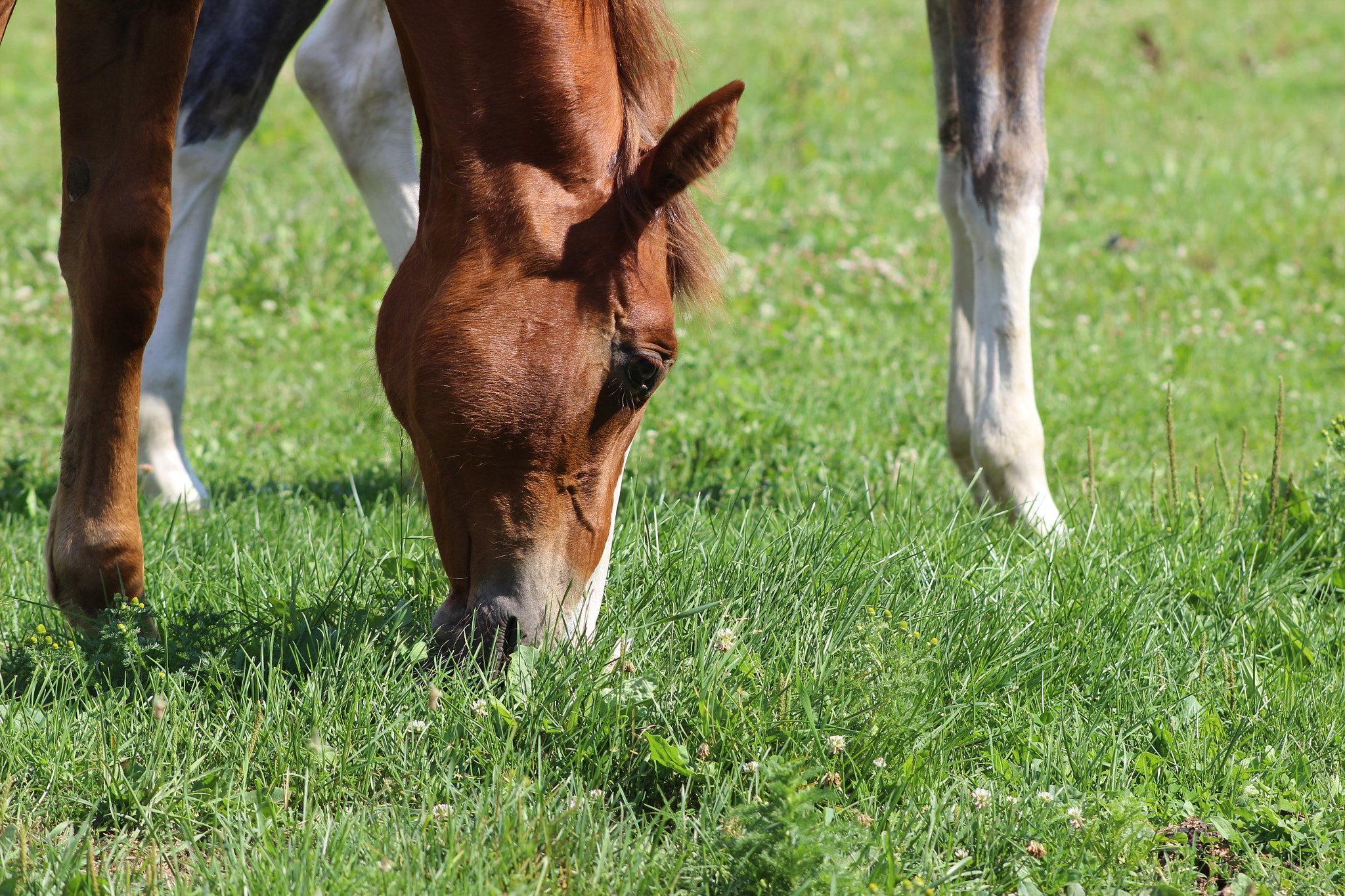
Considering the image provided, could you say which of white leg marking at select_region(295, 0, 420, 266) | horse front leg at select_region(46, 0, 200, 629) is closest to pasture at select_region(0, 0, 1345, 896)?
horse front leg at select_region(46, 0, 200, 629)

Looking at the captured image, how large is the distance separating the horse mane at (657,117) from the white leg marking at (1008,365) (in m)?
1.27

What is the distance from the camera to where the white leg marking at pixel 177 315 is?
3.82m

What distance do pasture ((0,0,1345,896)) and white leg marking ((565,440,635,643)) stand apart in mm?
55

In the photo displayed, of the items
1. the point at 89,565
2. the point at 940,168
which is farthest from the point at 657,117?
the point at 940,168

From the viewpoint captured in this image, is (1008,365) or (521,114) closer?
(521,114)

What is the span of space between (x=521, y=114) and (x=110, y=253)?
1044mm

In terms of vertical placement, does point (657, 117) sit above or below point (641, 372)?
above

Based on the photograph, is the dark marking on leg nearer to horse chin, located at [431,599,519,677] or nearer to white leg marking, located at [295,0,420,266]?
white leg marking, located at [295,0,420,266]

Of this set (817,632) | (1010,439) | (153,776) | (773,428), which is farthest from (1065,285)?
(153,776)

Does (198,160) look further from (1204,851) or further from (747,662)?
(1204,851)

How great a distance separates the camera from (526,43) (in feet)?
7.67

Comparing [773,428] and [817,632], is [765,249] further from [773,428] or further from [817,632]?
[817,632]

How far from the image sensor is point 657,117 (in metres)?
2.55

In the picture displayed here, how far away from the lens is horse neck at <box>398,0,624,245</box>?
7.61 ft
